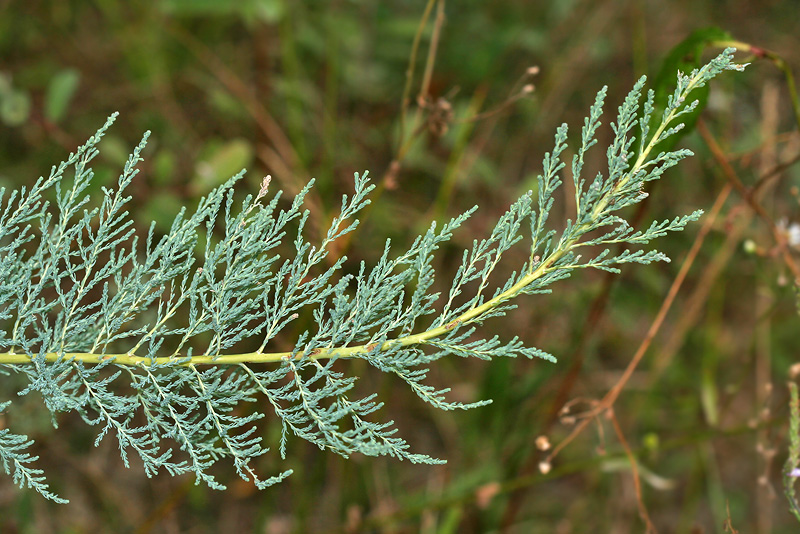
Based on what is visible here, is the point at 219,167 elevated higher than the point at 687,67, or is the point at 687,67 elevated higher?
the point at 219,167

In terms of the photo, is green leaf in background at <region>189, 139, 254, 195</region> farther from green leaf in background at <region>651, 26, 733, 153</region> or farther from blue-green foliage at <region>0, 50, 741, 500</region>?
green leaf in background at <region>651, 26, 733, 153</region>

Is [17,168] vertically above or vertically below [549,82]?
below

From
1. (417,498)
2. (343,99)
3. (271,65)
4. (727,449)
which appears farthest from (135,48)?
(727,449)

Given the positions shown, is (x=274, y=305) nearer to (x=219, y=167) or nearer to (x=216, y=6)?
(x=219, y=167)

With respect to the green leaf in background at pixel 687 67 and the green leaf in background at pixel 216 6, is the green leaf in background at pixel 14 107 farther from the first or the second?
the green leaf in background at pixel 687 67

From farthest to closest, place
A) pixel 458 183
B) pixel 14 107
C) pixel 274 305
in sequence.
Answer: pixel 458 183 < pixel 14 107 < pixel 274 305

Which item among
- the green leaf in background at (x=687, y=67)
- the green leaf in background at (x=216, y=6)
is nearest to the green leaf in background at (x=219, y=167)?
the green leaf in background at (x=216, y=6)

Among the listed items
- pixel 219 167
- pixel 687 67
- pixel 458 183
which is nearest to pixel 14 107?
pixel 219 167

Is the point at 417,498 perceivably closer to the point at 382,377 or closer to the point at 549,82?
the point at 382,377
